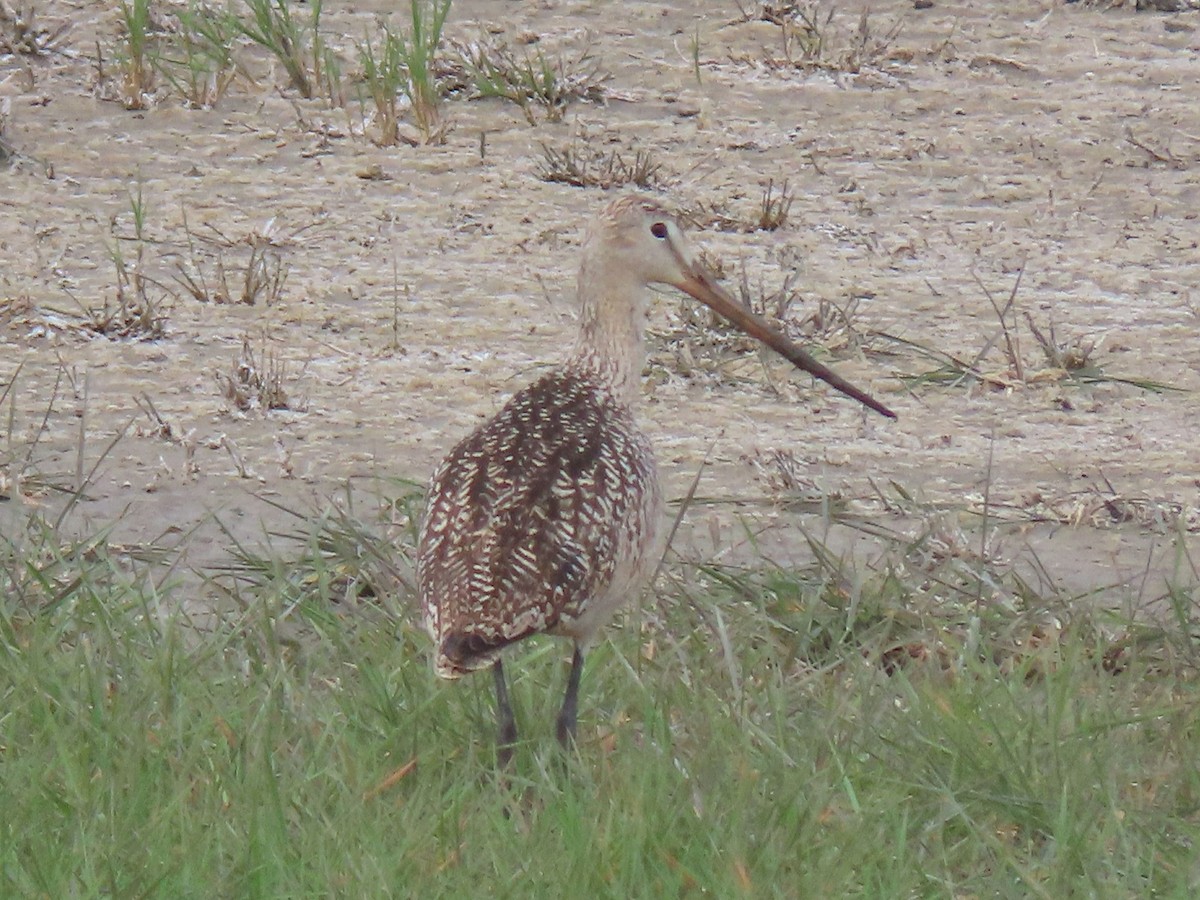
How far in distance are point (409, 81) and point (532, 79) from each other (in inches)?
18.3

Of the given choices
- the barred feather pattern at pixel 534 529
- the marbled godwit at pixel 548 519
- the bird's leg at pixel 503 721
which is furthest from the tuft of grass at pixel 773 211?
the bird's leg at pixel 503 721

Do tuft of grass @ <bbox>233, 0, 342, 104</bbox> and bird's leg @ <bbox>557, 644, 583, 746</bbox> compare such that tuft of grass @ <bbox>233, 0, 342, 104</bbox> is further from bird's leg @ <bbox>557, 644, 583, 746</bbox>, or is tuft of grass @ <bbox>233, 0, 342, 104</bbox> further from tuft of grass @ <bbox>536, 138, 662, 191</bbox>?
bird's leg @ <bbox>557, 644, 583, 746</bbox>

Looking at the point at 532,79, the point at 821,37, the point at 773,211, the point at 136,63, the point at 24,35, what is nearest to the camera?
the point at 773,211

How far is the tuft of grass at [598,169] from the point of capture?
27.0 ft

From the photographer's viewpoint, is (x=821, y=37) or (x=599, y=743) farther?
(x=821, y=37)

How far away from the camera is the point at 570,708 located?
4512mm

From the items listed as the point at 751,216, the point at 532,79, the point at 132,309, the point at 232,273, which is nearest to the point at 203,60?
the point at 532,79

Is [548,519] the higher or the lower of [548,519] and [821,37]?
the lower

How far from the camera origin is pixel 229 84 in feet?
29.0

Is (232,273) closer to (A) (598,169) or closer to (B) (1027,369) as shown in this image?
(A) (598,169)

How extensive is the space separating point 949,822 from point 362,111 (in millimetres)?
4923

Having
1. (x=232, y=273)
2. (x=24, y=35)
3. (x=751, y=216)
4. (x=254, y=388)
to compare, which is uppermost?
(x=24, y=35)

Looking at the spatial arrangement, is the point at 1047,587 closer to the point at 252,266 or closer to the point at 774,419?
the point at 774,419

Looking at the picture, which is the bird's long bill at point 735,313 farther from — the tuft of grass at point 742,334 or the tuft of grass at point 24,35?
the tuft of grass at point 24,35
